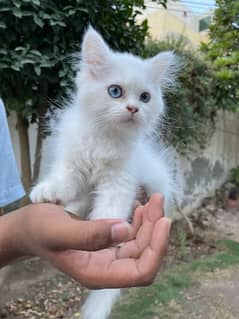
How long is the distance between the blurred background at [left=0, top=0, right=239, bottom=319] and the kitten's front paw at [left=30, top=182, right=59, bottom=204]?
1.11 feet

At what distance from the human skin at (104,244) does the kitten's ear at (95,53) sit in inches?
12.7

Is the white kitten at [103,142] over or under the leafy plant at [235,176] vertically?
over

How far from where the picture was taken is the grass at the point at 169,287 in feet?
7.29

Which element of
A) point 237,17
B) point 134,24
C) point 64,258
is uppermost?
point 237,17

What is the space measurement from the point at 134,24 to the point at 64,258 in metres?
1.70

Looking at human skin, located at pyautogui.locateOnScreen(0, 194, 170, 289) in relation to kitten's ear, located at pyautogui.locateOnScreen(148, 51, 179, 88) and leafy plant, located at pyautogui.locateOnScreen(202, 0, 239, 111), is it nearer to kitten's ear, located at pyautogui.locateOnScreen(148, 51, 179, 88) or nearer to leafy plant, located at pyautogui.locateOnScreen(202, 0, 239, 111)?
kitten's ear, located at pyautogui.locateOnScreen(148, 51, 179, 88)

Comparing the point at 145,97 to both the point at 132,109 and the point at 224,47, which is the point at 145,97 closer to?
the point at 132,109

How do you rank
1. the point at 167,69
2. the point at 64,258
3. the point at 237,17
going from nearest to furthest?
the point at 64,258 → the point at 167,69 → the point at 237,17

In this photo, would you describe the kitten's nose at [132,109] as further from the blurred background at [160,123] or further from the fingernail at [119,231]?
the fingernail at [119,231]

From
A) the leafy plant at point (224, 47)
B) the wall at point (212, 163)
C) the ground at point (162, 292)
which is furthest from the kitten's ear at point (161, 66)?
the wall at point (212, 163)

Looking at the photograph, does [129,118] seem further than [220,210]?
No

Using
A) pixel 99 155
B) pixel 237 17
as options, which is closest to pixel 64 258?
pixel 99 155

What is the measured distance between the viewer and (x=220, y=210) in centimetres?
428

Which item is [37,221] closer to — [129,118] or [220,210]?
[129,118]
